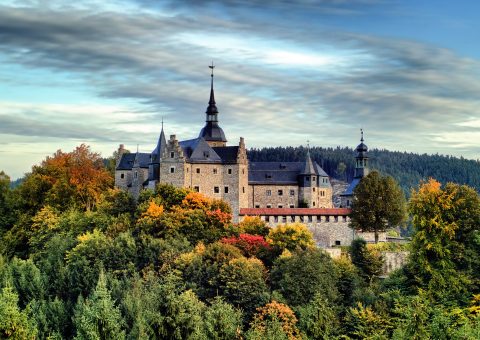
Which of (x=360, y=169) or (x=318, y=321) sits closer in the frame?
(x=318, y=321)

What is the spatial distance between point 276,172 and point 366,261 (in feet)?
68.6

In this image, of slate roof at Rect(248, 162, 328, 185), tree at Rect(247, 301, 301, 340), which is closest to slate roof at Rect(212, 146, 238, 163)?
slate roof at Rect(248, 162, 328, 185)

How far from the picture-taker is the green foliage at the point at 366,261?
2454 inches

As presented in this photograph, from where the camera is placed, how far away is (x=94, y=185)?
80188 mm

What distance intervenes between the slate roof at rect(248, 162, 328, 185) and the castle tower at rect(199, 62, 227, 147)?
4.71 metres

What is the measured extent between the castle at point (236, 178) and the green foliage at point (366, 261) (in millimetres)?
8480

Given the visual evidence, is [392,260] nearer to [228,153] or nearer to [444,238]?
[444,238]

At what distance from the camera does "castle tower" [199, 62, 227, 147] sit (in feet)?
258

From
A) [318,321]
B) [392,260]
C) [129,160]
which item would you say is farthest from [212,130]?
[318,321]

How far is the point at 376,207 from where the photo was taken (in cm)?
7038

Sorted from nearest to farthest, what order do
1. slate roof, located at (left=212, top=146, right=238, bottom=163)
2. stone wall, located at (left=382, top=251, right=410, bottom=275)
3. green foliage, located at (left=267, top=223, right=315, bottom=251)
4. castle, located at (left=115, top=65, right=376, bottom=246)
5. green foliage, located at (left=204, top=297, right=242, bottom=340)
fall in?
green foliage, located at (left=204, top=297, right=242, bottom=340)
green foliage, located at (left=267, top=223, right=315, bottom=251)
stone wall, located at (left=382, top=251, right=410, bottom=275)
castle, located at (left=115, top=65, right=376, bottom=246)
slate roof, located at (left=212, top=146, right=238, bottom=163)

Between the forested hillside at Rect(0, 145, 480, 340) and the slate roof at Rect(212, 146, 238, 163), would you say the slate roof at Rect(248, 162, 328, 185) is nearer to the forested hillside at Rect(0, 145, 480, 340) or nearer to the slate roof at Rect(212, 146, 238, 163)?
the slate roof at Rect(212, 146, 238, 163)

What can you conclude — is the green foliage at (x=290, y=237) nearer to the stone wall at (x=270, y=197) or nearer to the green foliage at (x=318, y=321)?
the green foliage at (x=318, y=321)

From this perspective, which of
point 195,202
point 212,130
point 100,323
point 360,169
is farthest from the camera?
point 360,169
